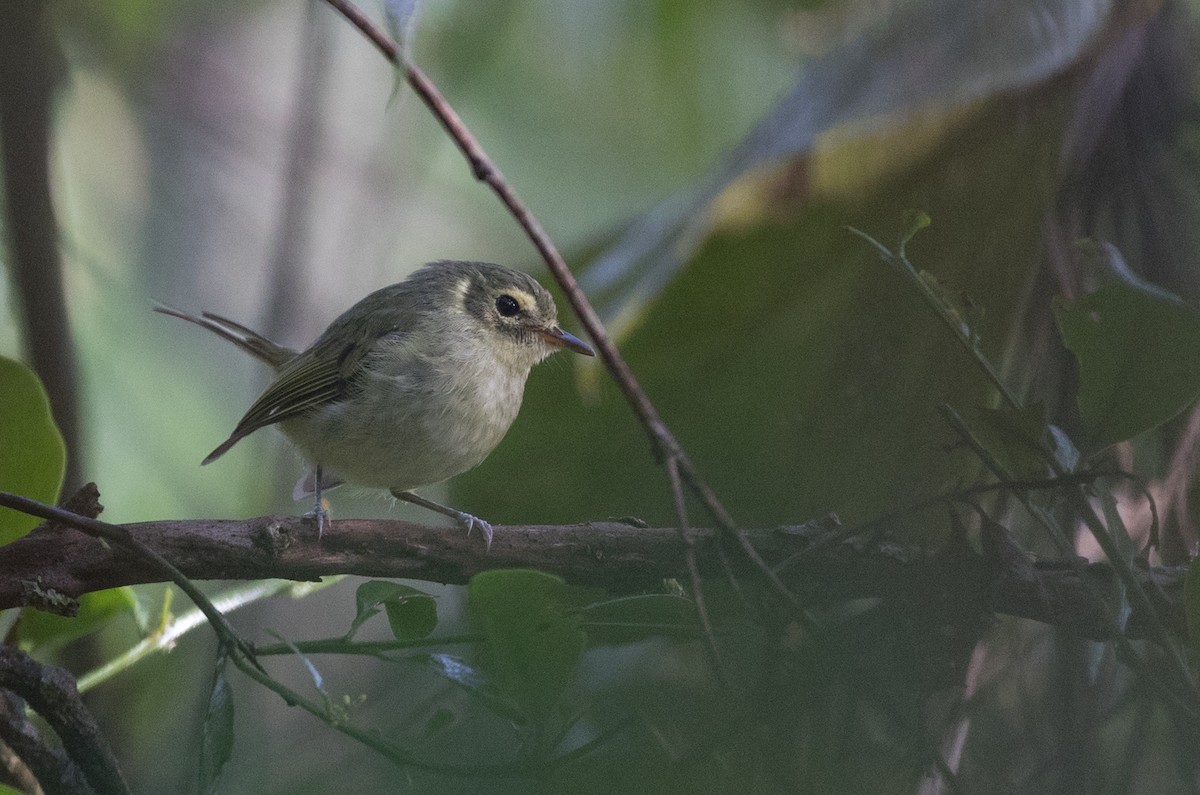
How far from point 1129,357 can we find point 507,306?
114cm

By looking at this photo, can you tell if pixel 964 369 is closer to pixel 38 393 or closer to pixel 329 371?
pixel 38 393

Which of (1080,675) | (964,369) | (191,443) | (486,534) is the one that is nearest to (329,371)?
(191,443)

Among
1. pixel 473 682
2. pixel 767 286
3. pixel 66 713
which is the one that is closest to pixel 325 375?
pixel 767 286

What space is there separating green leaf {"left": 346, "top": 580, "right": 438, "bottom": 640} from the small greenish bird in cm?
64

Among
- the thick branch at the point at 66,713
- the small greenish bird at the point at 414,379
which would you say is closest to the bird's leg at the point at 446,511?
the small greenish bird at the point at 414,379

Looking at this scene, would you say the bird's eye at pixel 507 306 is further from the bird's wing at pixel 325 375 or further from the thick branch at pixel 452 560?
the thick branch at pixel 452 560

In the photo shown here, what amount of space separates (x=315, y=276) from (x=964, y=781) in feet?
7.14

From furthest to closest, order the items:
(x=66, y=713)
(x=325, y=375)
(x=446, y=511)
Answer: (x=325, y=375) < (x=446, y=511) < (x=66, y=713)

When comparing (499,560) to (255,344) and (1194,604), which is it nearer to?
(1194,604)

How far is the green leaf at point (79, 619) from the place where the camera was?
102 cm

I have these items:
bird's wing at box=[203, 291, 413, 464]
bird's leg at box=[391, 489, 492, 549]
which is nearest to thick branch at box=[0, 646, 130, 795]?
bird's leg at box=[391, 489, 492, 549]

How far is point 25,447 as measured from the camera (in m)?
0.95

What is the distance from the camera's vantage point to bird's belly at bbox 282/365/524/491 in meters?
1.49

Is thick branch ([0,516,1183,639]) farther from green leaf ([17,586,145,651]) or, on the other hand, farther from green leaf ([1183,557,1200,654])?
green leaf ([17,586,145,651])
